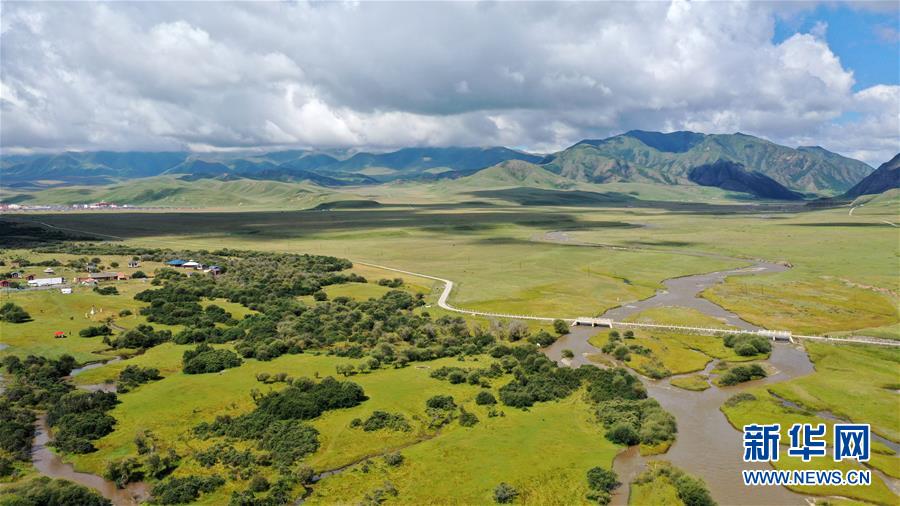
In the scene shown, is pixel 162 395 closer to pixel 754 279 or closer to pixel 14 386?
pixel 14 386

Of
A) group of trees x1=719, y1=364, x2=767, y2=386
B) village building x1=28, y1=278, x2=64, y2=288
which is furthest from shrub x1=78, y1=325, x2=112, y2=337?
group of trees x1=719, y1=364, x2=767, y2=386

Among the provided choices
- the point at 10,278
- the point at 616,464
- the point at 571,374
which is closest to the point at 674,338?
the point at 571,374

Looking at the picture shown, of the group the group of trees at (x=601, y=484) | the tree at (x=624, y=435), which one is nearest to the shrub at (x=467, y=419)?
the tree at (x=624, y=435)

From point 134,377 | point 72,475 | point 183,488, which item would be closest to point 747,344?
point 183,488

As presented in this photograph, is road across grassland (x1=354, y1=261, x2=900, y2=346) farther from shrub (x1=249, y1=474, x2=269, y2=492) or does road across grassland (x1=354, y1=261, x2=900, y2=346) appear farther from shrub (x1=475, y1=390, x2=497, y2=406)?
shrub (x1=249, y1=474, x2=269, y2=492)

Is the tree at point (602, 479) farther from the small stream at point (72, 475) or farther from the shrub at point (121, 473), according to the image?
the shrub at point (121, 473)
